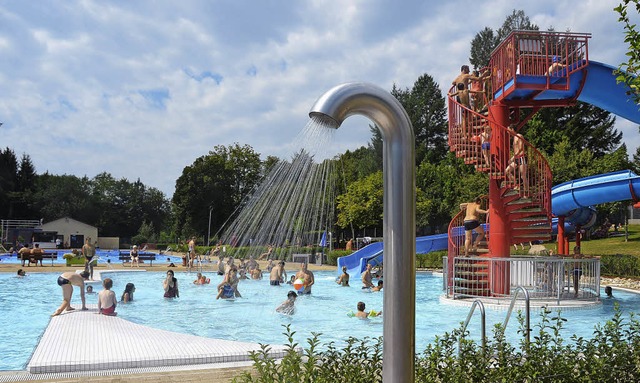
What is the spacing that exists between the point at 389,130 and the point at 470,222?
1437cm

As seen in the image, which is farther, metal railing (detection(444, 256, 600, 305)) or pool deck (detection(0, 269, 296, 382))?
metal railing (detection(444, 256, 600, 305))

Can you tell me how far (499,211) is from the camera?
1641 cm

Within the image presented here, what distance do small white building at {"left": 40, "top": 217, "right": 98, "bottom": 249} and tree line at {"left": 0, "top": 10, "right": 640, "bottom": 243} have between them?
8652mm

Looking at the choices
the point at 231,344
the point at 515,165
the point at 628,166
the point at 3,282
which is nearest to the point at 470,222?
the point at 515,165

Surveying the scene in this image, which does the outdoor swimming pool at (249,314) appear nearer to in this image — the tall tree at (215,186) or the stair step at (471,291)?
the stair step at (471,291)

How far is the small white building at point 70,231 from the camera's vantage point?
2489 inches

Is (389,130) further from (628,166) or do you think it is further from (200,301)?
(628,166)

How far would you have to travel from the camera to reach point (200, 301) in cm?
1817

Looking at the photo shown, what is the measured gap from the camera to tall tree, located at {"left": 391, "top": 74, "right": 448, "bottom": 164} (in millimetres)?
62125

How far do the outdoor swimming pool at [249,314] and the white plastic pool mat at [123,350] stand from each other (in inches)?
33.6

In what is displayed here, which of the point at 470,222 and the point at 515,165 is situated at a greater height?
the point at 515,165

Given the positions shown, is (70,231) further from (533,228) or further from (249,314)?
(533,228)

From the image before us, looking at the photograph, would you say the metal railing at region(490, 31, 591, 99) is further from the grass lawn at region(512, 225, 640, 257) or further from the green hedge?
the grass lawn at region(512, 225, 640, 257)

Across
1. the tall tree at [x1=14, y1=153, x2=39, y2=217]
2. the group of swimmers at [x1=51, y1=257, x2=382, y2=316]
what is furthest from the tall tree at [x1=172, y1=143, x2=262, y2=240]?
the group of swimmers at [x1=51, y1=257, x2=382, y2=316]
